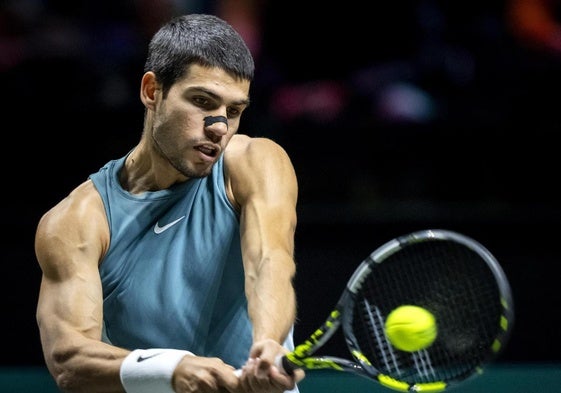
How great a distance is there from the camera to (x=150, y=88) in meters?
3.97

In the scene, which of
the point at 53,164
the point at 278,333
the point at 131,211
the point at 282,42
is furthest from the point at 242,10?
the point at 278,333

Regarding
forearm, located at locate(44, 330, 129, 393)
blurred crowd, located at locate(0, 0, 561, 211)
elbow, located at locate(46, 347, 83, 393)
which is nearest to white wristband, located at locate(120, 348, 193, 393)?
forearm, located at locate(44, 330, 129, 393)

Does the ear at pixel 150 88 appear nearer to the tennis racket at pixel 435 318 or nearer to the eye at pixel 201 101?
the eye at pixel 201 101

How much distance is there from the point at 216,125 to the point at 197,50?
0.82ft

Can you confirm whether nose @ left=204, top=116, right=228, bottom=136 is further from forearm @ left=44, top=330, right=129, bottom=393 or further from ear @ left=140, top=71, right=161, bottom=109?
forearm @ left=44, top=330, right=129, bottom=393

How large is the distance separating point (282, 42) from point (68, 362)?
3.84m

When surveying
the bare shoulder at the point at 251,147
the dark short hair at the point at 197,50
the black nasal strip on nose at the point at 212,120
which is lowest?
the bare shoulder at the point at 251,147

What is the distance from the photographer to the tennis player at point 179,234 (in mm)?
→ 3752

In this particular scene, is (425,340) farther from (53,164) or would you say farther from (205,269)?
(53,164)

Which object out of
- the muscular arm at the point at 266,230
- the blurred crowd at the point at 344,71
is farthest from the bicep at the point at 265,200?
the blurred crowd at the point at 344,71

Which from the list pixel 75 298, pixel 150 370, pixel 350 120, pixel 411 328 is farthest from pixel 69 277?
pixel 350 120

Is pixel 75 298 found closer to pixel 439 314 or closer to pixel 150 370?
pixel 150 370

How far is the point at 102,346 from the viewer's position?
3639mm

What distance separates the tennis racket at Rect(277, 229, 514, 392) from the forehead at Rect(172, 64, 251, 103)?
0.65 meters
